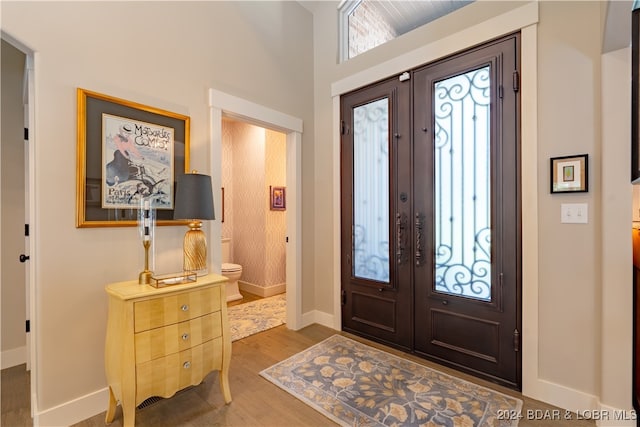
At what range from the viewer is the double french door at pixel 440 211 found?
2.15 metres

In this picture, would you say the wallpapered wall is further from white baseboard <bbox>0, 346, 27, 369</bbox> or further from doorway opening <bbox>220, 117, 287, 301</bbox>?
white baseboard <bbox>0, 346, 27, 369</bbox>

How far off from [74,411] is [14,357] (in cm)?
121

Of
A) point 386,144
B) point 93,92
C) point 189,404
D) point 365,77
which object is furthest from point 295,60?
point 189,404

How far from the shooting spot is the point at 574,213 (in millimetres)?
1887

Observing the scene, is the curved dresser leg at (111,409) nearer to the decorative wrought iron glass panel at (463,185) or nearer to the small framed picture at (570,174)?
the decorative wrought iron glass panel at (463,185)

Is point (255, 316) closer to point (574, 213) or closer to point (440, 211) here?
point (440, 211)

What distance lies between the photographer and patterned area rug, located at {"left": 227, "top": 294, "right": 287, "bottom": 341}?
Answer: 317cm

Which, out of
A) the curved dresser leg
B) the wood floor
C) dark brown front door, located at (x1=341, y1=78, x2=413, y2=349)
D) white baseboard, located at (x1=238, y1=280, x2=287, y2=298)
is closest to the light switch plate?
dark brown front door, located at (x1=341, y1=78, x2=413, y2=349)

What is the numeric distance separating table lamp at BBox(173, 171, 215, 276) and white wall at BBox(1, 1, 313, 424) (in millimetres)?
254

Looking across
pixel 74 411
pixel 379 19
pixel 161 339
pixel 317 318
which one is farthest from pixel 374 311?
pixel 379 19

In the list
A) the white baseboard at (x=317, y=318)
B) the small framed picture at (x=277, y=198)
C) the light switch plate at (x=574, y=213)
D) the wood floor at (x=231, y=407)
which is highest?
the small framed picture at (x=277, y=198)

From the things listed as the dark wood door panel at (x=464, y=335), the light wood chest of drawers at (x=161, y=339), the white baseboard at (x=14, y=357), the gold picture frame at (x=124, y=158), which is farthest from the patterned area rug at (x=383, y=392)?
the white baseboard at (x=14, y=357)

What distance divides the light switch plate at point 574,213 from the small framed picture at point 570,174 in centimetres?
9

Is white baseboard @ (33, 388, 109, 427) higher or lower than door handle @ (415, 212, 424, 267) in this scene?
lower
